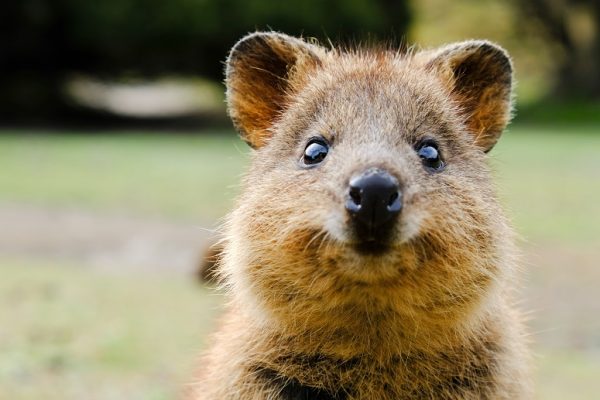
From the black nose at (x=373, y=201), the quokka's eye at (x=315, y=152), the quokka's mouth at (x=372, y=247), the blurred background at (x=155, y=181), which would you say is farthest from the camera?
the blurred background at (x=155, y=181)

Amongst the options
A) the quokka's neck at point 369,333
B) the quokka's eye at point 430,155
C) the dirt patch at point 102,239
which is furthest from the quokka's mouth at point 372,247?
the dirt patch at point 102,239

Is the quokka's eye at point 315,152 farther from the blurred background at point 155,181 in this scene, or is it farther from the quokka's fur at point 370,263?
the blurred background at point 155,181

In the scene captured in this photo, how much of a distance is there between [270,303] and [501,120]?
186 centimetres

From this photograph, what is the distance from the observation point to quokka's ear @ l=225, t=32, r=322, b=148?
18.0ft

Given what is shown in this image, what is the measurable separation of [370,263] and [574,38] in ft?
139

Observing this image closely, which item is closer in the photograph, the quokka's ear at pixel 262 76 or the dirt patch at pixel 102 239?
the quokka's ear at pixel 262 76

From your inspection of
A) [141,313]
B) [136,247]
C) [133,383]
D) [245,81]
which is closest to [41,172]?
[136,247]

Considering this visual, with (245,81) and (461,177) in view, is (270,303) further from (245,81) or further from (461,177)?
(245,81)

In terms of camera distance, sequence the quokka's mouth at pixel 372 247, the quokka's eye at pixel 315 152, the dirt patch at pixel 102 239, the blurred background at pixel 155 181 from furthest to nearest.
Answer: the dirt patch at pixel 102 239, the blurred background at pixel 155 181, the quokka's eye at pixel 315 152, the quokka's mouth at pixel 372 247

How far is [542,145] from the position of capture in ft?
85.7

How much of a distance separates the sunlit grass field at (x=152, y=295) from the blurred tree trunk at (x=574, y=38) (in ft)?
76.6

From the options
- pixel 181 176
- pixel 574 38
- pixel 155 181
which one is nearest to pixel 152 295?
pixel 155 181

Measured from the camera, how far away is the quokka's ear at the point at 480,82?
17.8 ft

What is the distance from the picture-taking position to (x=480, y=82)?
18.2 feet
